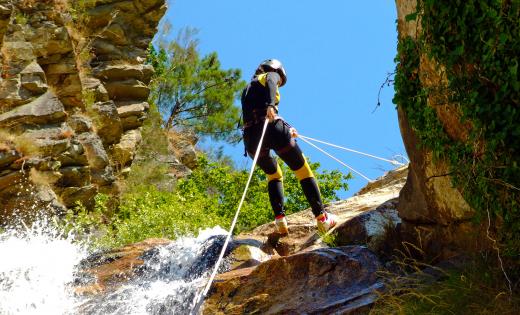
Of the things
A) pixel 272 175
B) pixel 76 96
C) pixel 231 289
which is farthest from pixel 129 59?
pixel 231 289

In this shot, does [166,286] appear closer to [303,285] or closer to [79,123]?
[303,285]

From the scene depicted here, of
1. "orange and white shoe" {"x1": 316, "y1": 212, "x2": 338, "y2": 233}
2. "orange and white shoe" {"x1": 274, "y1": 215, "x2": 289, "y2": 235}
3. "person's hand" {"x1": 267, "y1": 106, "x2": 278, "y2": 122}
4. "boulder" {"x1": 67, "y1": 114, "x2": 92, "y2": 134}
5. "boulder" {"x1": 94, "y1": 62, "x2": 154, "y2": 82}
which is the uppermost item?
"boulder" {"x1": 94, "y1": 62, "x2": 154, "y2": 82}

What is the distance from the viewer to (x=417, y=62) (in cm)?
637

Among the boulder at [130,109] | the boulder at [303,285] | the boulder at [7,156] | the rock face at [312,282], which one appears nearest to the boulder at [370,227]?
the rock face at [312,282]

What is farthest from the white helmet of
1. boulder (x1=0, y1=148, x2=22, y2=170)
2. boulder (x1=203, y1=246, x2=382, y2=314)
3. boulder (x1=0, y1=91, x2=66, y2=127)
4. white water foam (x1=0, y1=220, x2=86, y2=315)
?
boulder (x1=0, y1=91, x2=66, y2=127)

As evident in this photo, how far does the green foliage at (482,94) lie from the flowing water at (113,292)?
10.4 ft

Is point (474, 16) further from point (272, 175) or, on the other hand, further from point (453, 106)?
point (272, 175)

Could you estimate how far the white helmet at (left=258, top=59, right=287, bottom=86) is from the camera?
30.7ft

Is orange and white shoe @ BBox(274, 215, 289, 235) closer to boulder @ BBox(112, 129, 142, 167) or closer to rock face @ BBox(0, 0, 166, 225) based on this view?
rock face @ BBox(0, 0, 166, 225)

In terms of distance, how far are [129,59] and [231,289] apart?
16.2 metres

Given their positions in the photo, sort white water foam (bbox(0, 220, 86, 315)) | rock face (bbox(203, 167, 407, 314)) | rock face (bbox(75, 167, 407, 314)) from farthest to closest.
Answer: white water foam (bbox(0, 220, 86, 315)) → rock face (bbox(75, 167, 407, 314)) → rock face (bbox(203, 167, 407, 314))

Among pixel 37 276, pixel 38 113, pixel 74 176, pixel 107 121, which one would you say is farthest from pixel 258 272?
pixel 107 121

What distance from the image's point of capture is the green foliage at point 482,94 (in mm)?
5203

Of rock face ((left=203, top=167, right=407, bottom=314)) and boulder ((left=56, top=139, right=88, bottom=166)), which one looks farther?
boulder ((left=56, top=139, right=88, bottom=166))
